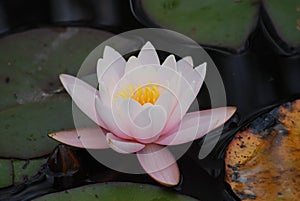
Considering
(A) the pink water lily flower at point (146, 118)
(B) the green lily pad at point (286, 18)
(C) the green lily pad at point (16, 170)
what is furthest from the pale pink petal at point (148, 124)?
(B) the green lily pad at point (286, 18)

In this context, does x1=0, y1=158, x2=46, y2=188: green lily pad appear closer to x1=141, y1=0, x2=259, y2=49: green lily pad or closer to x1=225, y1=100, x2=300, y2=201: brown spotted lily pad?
x1=225, y1=100, x2=300, y2=201: brown spotted lily pad

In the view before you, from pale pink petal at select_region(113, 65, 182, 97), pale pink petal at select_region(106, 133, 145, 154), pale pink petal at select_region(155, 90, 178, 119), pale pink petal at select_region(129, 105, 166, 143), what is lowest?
pale pink petal at select_region(106, 133, 145, 154)

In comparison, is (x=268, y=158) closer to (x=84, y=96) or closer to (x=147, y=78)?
(x=147, y=78)

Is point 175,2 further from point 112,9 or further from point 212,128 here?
point 212,128

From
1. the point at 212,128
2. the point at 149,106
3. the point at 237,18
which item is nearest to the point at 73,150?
the point at 149,106

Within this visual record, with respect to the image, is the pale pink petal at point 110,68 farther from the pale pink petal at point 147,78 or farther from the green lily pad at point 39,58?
the green lily pad at point 39,58

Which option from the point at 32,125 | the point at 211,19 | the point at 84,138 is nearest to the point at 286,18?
the point at 211,19

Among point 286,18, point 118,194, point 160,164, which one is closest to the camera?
point 118,194

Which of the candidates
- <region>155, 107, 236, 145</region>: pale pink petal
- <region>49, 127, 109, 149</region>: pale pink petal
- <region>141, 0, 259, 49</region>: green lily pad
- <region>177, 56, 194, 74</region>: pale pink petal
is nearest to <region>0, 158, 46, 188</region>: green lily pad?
<region>49, 127, 109, 149</region>: pale pink petal
